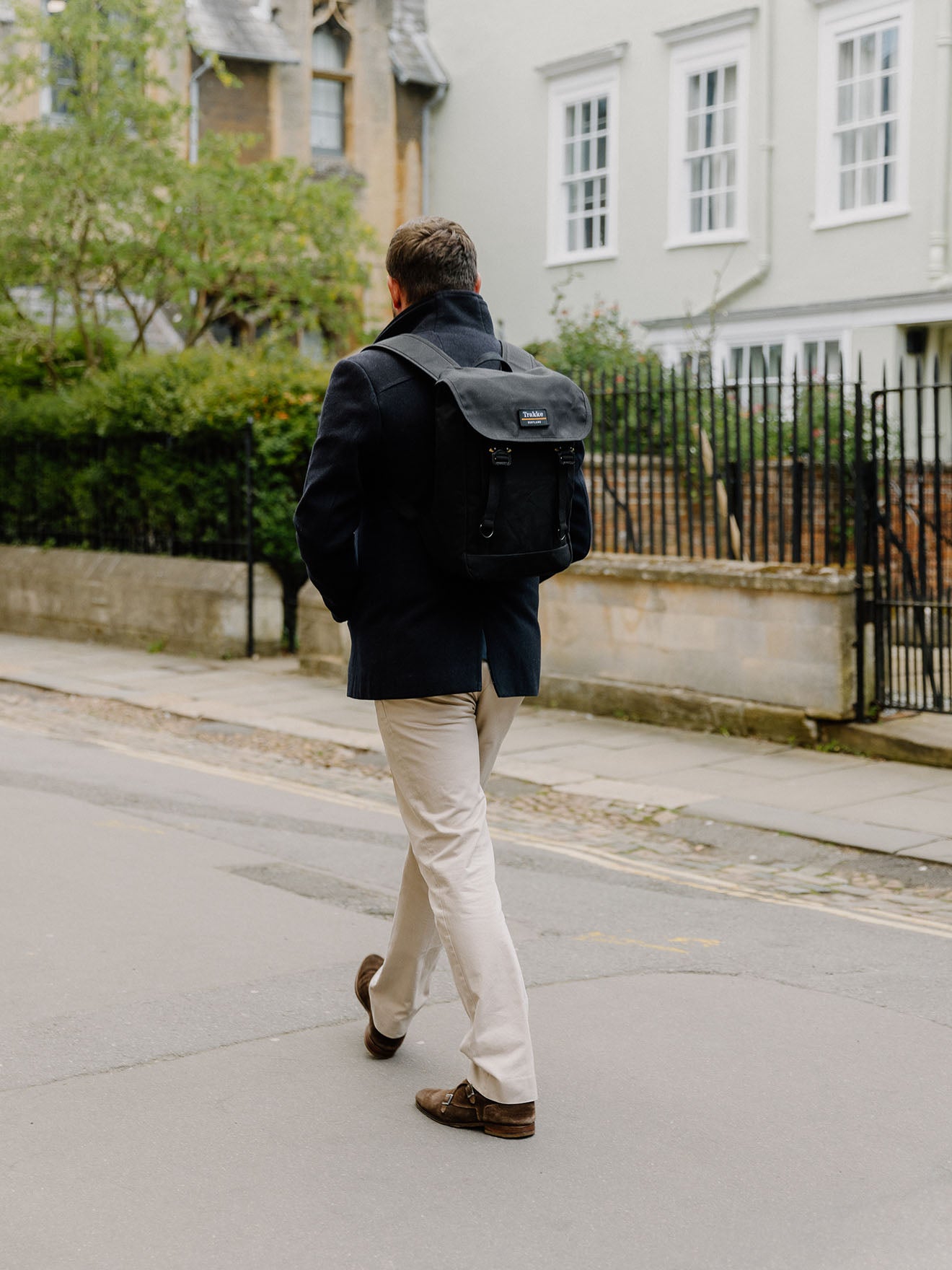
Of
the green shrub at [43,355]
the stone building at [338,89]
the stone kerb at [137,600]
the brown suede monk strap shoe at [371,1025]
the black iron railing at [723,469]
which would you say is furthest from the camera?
the stone building at [338,89]

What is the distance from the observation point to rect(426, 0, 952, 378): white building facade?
16.9m

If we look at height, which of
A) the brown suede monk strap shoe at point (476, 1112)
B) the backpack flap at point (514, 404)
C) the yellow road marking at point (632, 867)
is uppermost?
the backpack flap at point (514, 404)

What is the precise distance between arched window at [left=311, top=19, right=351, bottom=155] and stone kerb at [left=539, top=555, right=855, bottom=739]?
47.6 feet

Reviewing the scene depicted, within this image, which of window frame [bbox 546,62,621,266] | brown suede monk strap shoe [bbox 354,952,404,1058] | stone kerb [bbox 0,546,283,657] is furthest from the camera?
window frame [bbox 546,62,621,266]

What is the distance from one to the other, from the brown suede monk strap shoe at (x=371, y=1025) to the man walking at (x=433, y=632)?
13.1 inches

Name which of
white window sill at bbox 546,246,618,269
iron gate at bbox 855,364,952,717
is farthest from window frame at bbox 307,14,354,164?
iron gate at bbox 855,364,952,717

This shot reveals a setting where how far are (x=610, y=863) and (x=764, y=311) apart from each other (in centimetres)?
1266

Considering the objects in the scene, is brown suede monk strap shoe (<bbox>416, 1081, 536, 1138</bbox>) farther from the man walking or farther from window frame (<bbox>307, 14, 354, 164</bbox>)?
window frame (<bbox>307, 14, 354, 164</bbox>)

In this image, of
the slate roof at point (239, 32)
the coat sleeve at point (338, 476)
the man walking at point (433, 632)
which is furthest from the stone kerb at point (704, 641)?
the slate roof at point (239, 32)

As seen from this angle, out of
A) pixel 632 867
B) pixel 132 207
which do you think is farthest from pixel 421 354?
pixel 132 207

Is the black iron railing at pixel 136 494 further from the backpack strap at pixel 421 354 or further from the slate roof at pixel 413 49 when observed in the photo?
the backpack strap at pixel 421 354

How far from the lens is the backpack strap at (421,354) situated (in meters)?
3.61

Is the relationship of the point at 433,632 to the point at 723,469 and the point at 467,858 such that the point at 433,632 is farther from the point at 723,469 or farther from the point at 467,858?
the point at 723,469

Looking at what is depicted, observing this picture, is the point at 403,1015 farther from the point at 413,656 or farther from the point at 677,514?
the point at 677,514
